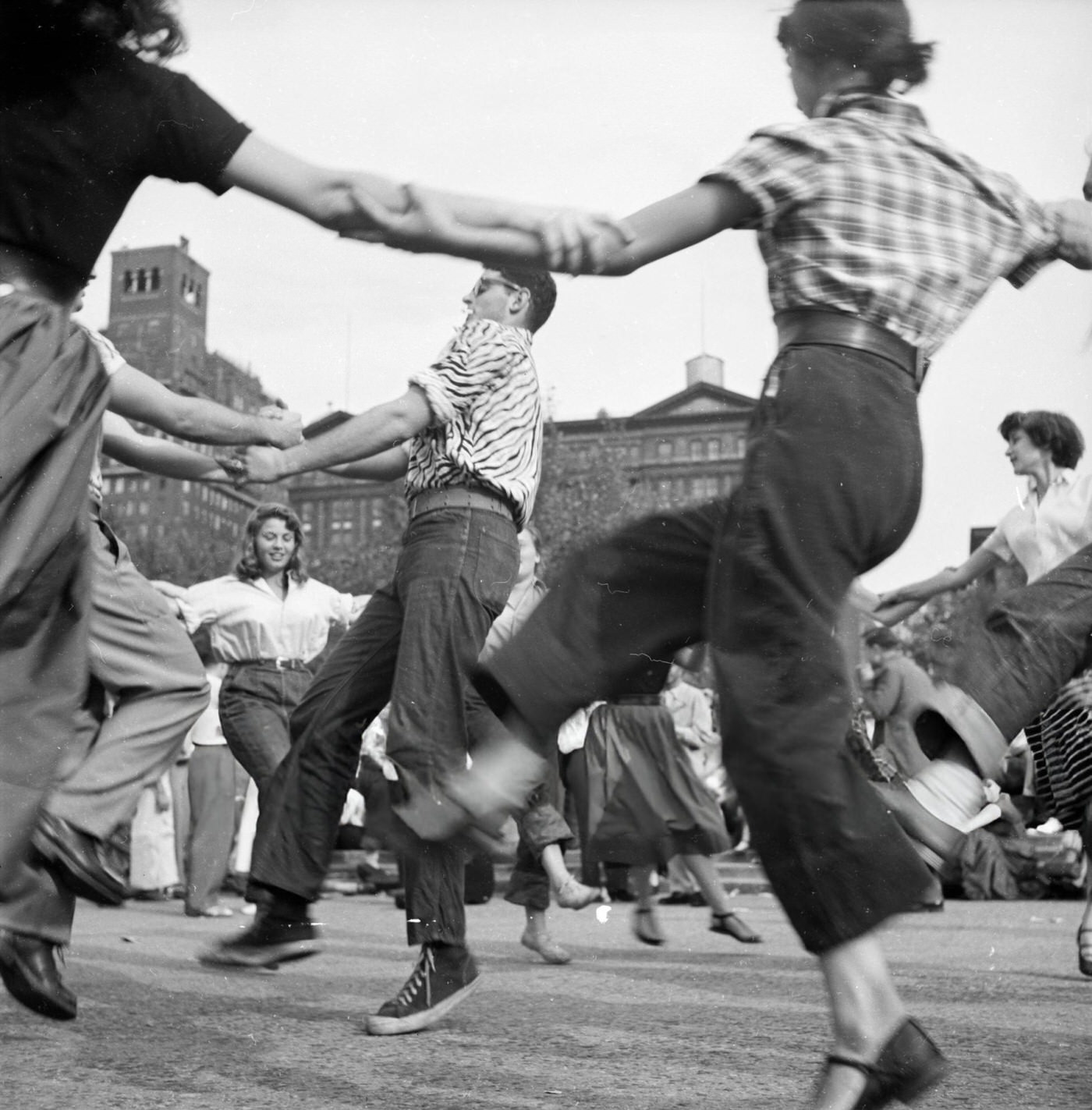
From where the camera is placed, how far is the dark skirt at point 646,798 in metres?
7.43

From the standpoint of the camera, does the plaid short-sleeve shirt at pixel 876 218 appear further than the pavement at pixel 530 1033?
No

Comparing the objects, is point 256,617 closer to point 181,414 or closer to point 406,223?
point 181,414

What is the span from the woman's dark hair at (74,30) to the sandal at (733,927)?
200 inches

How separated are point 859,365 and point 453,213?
0.69 m

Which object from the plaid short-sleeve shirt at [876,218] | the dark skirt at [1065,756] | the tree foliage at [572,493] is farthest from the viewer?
the tree foliage at [572,493]

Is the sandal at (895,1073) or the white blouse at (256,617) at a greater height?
the white blouse at (256,617)

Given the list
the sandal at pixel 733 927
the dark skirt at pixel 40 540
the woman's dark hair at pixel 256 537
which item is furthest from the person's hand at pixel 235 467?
the sandal at pixel 733 927

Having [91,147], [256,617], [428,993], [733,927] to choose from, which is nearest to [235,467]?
[91,147]

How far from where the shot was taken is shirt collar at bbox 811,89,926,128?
8.36 ft

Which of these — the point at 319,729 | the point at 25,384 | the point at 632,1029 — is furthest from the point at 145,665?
the point at 632,1029

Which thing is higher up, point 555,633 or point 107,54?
point 107,54

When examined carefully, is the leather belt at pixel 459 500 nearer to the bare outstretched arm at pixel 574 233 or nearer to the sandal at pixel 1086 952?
the bare outstretched arm at pixel 574 233

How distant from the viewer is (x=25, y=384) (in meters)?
2.64

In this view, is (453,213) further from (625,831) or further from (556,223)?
(625,831)
